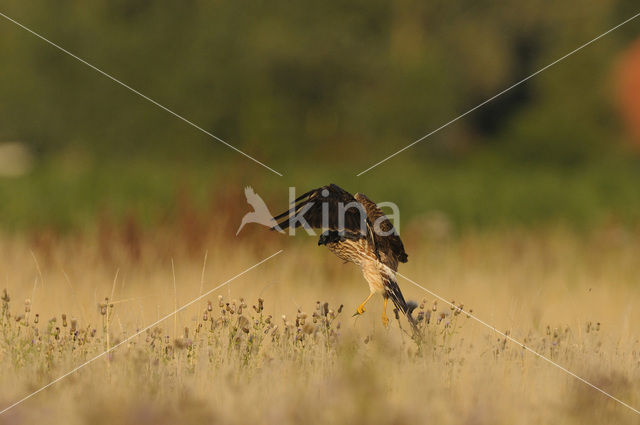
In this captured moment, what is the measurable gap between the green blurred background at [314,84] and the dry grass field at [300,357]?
10847mm

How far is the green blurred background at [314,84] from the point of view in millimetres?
27219

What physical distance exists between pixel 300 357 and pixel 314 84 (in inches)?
937

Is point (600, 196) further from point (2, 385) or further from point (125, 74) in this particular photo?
point (125, 74)

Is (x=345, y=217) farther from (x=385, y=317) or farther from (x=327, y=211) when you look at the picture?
(x=385, y=317)

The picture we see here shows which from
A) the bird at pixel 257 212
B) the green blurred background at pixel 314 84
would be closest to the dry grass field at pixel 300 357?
the bird at pixel 257 212

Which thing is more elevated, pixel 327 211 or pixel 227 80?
pixel 227 80

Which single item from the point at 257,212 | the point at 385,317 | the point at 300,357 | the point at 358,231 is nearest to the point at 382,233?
the point at 358,231

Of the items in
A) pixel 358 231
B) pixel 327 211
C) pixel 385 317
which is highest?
pixel 327 211

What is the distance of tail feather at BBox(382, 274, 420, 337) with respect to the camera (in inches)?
209

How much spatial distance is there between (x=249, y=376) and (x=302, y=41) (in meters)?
23.0

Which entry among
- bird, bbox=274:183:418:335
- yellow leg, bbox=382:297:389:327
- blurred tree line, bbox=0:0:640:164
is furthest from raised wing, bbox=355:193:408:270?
blurred tree line, bbox=0:0:640:164

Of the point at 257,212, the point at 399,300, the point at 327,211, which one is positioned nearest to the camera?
the point at 327,211

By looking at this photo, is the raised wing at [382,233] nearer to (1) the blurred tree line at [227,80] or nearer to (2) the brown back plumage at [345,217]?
(2) the brown back plumage at [345,217]

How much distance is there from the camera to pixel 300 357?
16.4 feet
